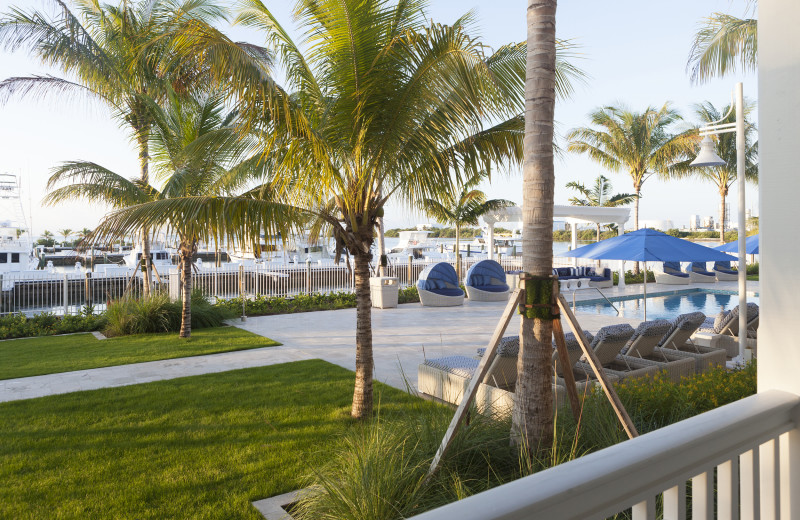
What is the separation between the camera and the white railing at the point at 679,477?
102 centimetres

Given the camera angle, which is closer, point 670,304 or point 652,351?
point 652,351

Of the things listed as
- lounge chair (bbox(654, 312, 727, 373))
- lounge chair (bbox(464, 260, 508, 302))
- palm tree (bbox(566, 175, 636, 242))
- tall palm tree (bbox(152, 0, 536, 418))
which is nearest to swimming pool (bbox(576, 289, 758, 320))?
lounge chair (bbox(464, 260, 508, 302))

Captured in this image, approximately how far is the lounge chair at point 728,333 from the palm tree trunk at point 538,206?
238 inches

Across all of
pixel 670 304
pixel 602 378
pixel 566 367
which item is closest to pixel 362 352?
pixel 566 367

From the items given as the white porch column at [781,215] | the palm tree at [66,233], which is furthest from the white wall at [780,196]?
the palm tree at [66,233]

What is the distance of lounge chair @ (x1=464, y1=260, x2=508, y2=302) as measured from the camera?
17.7 meters

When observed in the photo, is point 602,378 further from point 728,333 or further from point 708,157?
point 728,333

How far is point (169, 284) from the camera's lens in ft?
48.1

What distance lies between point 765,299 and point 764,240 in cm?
19

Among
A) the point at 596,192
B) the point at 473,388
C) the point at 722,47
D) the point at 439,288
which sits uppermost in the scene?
the point at 722,47

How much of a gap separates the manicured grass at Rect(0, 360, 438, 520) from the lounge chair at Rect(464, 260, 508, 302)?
10272mm

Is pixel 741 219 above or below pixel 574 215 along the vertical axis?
below

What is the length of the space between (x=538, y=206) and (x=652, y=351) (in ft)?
15.1

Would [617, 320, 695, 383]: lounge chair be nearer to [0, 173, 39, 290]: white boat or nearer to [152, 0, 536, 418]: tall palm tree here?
[152, 0, 536, 418]: tall palm tree
